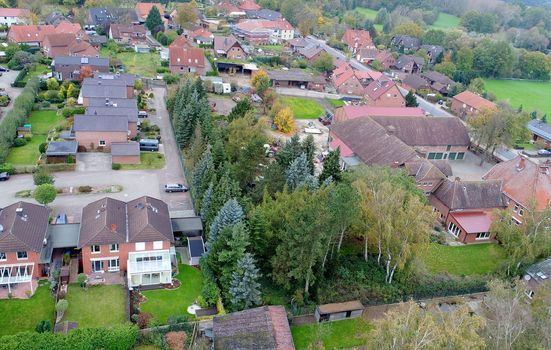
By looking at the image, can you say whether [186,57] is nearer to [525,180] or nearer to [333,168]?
[333,168]

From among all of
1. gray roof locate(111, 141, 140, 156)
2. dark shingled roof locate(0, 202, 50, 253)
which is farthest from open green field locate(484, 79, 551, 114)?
dark shingled roof locate(0, 202, 50, 253)

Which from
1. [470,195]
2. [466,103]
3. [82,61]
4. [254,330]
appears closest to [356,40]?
[466,103]

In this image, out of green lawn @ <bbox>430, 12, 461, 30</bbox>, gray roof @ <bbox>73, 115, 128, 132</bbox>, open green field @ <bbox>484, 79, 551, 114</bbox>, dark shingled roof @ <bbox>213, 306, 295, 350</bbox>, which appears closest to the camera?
dark shingled roof @ <bbox>213, 306, 295, 350</bbox>

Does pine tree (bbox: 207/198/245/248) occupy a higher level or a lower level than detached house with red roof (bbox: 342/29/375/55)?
higher

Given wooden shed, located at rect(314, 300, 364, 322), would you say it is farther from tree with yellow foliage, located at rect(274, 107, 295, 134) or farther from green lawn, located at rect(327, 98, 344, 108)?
green lawn, located at rect(327, 98, 344, 108)

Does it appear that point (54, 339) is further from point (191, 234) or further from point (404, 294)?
point (404, 294)

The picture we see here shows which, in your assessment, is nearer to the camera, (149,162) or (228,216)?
(228,216)

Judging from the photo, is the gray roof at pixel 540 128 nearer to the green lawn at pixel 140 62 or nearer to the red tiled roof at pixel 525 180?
the red tiled roof at pixel 525 180

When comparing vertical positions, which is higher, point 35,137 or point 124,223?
point 124,223
